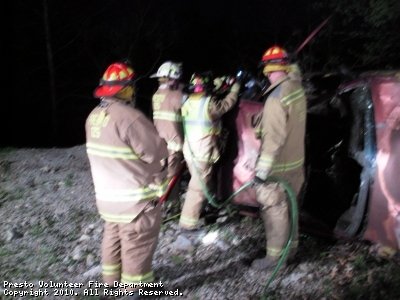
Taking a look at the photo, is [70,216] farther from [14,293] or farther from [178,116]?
[178,116]

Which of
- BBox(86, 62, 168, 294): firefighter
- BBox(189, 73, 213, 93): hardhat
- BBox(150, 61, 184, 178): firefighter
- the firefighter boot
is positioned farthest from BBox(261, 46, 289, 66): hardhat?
the firefighter boot

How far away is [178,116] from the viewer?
15.1 feet

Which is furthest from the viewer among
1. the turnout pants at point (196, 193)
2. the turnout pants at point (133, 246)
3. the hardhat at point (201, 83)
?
the turnout pants at point (196, 193)

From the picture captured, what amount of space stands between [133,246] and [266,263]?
125 centimetres

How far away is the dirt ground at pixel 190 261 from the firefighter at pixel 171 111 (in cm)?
70

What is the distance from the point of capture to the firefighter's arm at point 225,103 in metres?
3.90

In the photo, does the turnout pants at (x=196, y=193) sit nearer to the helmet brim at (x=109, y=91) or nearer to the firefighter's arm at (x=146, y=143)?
the firefighter's arm at (x=146, y=143)

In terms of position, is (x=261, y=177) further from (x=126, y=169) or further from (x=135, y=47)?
(x=135, y=47)

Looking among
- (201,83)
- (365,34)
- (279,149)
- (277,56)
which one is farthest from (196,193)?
(365,34)

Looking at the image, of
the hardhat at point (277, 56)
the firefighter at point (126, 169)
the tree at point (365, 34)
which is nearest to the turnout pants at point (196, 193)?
the firefighter at point (126, 169)

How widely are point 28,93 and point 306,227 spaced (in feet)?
67.8

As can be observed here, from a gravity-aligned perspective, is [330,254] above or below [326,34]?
below

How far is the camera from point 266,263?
11.9 ft

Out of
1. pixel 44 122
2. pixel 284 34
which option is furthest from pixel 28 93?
pixel 284 34
